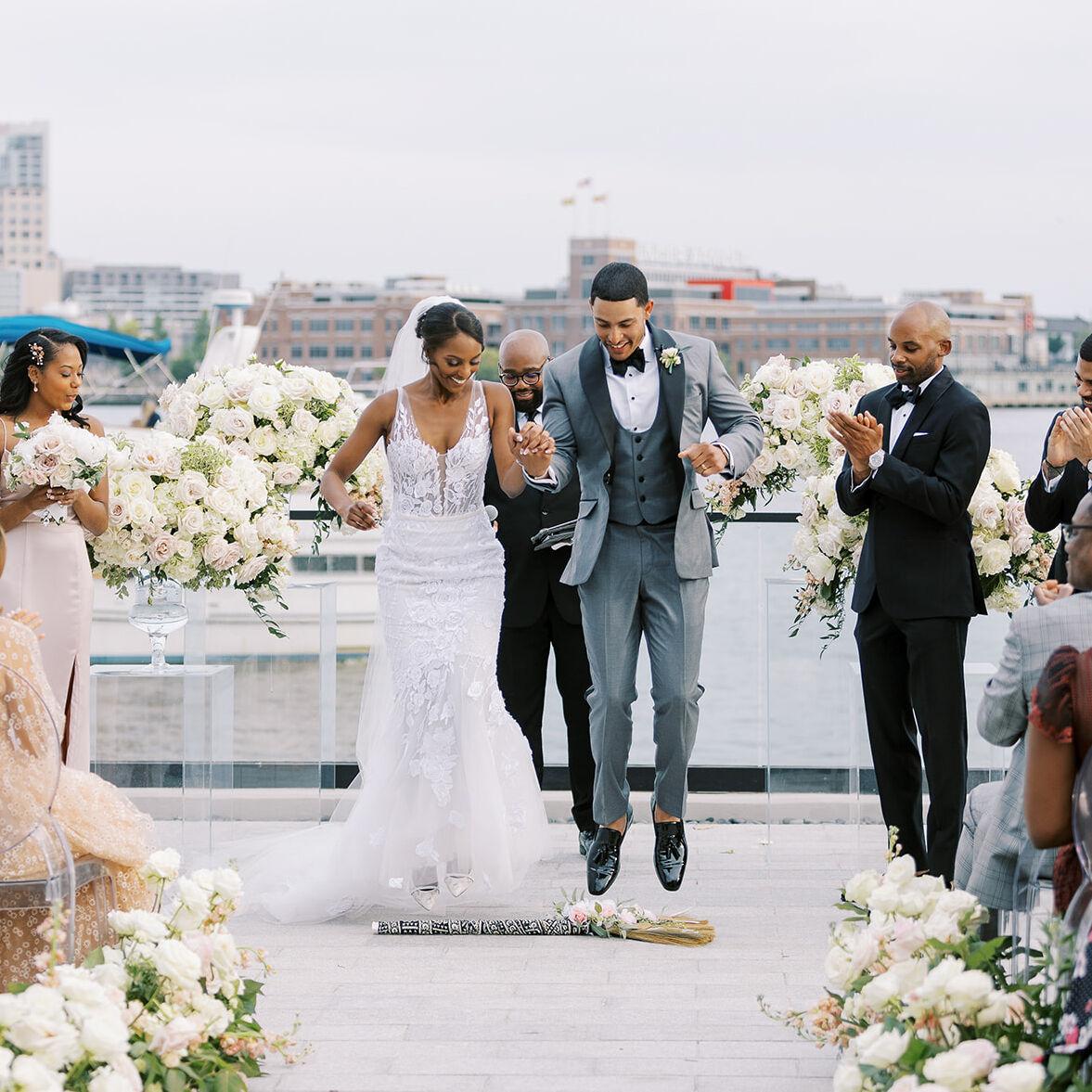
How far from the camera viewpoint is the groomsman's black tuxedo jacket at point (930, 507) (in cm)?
474

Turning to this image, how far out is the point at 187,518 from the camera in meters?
5.41

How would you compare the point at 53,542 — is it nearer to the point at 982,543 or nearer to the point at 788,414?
the point at 788,414

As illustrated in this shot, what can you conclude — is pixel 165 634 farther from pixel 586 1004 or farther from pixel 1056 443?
pixel 1056 443

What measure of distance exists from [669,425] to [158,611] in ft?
6.50

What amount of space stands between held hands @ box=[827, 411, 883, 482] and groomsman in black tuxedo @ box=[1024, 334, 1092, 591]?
1.72 ft

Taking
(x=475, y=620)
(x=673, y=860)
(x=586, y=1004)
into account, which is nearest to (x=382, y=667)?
(x=475, y=620)

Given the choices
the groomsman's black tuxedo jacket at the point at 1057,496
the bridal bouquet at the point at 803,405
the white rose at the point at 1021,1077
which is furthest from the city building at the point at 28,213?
the white rose at the point at 1021,1077

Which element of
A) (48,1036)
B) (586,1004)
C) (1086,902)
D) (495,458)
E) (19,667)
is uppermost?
(495,458)

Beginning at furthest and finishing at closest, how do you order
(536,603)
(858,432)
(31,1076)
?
(536,603)
(858,432)
(31,1076)

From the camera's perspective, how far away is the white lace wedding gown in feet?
16.6

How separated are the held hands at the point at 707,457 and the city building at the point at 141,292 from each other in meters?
133

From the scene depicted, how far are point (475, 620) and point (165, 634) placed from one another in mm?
1280

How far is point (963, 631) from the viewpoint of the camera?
492 cm

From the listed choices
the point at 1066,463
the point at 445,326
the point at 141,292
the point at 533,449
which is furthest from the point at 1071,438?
the point at 141,292
